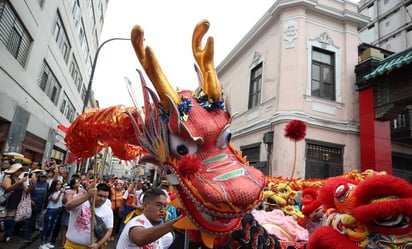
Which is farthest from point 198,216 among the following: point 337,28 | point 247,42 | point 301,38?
point 247,42

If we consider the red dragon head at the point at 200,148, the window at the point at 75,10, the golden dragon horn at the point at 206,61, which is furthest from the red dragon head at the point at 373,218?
the window at the point at 75,10

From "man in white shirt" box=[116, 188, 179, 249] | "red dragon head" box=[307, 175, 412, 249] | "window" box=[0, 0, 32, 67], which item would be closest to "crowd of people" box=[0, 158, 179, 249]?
"man in white shirt" box=[116, 188, 179, 249]

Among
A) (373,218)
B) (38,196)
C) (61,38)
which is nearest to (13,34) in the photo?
(38,196)

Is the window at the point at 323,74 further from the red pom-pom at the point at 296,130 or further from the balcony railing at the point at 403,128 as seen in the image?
the red pom-pom at the point at 296,130

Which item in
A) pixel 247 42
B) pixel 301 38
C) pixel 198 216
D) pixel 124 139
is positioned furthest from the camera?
pixel 247 42

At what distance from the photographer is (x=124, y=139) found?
280 centimetres

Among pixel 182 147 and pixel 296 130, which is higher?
pixel 296 130

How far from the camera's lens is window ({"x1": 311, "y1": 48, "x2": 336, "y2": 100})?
31.4ft

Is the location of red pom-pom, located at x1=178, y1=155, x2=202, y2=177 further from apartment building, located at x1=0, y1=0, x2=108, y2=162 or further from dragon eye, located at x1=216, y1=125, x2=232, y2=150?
apartment building, located at x1=0, y1=0, x2=108, y2=162

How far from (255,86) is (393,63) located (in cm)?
499

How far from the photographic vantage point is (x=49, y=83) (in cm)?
1377

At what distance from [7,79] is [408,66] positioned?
11.4 meters

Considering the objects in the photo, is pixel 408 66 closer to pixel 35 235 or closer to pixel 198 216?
pixel 198 216

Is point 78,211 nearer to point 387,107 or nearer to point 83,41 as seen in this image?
point 387,107
